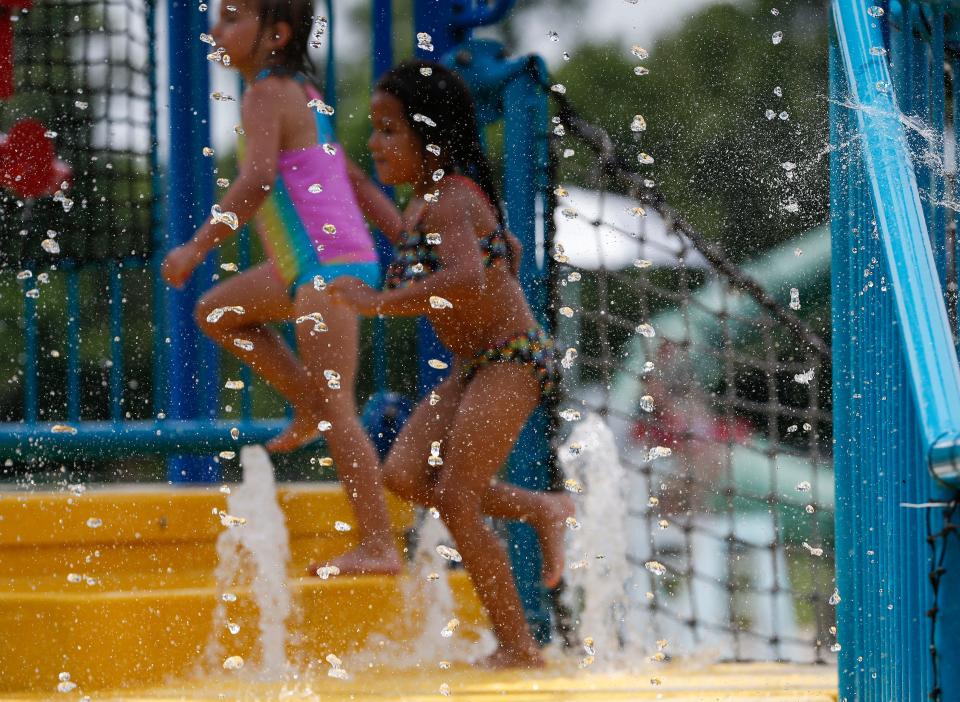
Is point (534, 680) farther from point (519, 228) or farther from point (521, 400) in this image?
point (519, 228)

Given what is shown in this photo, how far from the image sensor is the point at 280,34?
10.0 feet

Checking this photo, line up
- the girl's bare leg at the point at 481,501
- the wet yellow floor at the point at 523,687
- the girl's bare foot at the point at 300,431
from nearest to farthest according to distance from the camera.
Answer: the wet yellow floor at the point at 523,687 < the girl's bare leg at the point at 481,501 < the girl's bare foot at the point at 300,431

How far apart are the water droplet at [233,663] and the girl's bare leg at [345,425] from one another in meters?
0.27

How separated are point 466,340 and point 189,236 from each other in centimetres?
82

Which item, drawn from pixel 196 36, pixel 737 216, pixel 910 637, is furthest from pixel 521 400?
pixel 737 216

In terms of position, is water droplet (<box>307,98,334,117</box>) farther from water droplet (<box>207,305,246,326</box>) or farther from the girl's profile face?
water droplet (<box>207,305,246,326</box>)

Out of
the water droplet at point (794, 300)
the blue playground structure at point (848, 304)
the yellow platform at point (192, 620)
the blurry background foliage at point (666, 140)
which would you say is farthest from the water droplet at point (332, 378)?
the water droplet at point (794, 300)

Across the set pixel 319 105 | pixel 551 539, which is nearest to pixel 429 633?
pixel 551 539

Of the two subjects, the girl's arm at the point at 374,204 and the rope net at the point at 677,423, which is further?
the rope net at the point at 677,423

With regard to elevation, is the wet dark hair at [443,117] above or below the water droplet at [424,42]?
below

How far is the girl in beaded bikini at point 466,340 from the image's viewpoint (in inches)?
101

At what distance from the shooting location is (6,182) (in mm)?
3662

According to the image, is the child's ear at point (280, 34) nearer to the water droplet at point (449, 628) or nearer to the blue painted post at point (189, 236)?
the blue painted post at point (189, 236)

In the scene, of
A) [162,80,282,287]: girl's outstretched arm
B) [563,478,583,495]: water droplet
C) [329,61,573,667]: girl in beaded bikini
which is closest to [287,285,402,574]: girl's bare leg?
[329,61,573,667]: girl in beaded bikini
